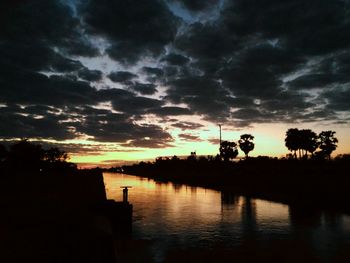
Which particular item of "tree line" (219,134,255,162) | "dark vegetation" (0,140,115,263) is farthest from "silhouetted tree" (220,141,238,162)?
"dark vegetation" (0,140,115,263)

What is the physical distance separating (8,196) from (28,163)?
57328mm

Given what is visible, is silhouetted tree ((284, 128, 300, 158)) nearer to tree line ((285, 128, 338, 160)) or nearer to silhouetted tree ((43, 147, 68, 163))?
tree line ((285, 128, 338, 160))

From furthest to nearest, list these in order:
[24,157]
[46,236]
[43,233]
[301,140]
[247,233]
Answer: [301,140] < [24,157] < [247,233] < [43,233] < [46,236]

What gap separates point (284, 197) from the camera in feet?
142

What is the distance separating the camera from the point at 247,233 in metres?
23.7

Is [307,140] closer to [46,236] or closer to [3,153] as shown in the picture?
[3,153]

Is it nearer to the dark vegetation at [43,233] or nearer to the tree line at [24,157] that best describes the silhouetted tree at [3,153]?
the tree line at [24,157]

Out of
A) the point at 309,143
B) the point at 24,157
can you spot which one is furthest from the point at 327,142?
the point at 24,157

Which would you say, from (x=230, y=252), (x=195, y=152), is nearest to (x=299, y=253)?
(x=230, y=252)

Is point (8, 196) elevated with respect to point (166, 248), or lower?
elevated

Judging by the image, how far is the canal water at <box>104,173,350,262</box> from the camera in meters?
18.3

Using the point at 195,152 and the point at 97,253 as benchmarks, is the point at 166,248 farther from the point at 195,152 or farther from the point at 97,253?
the point at 195,152

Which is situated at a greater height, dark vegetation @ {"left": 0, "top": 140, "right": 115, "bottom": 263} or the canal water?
dark vegetation @ {"left": 0, "top": 140, "right": 115, "bottom": 263}

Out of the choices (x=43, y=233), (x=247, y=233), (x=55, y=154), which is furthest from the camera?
(x=55, y=154)
